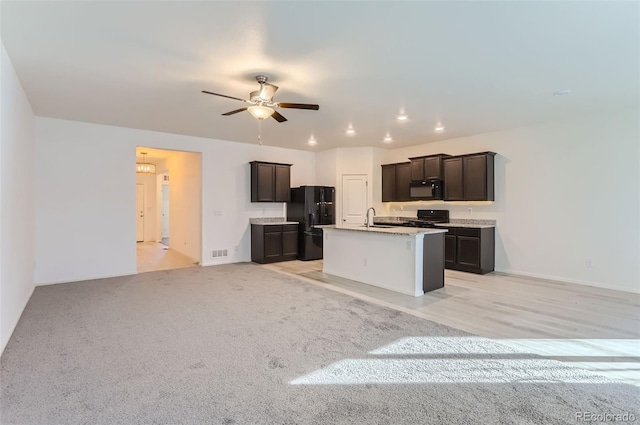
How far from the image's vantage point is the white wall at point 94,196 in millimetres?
5379

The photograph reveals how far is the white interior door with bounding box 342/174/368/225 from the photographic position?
320 inches

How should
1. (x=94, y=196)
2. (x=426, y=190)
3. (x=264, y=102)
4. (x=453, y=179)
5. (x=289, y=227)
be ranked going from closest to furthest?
1. (x=264, y=102)
2. (x=94, y=196)
3. (x=453, y=179)
4. (x=426, y=190)
5. (x=289, y=227)

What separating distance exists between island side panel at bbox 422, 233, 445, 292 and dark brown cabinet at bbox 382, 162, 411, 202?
2682mm

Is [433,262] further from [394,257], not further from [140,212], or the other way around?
[140,212]

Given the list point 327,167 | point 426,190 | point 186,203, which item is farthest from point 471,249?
point 186,203

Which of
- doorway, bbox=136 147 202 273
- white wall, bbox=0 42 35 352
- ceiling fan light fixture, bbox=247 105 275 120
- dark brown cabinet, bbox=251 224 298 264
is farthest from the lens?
doorway, bbox=136 147 202 273

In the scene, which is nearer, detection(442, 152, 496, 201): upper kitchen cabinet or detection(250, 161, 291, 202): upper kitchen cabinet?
detection(442, 152, 496, 201): upper kitchen cabinet

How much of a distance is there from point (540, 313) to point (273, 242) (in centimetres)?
503

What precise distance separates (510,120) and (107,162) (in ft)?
23.2

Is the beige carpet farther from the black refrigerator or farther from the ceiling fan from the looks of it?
the black refrigerator

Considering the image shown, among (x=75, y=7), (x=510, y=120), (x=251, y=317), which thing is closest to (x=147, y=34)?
(x=75, y=7)

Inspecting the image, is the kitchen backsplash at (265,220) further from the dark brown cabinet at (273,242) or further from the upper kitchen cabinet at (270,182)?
the upper kitchen cabinet at (270,182)

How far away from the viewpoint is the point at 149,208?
11484mm

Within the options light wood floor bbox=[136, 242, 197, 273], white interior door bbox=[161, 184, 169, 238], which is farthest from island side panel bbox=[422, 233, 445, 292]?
white interior door bbox=[161, 184, 169, 238]
